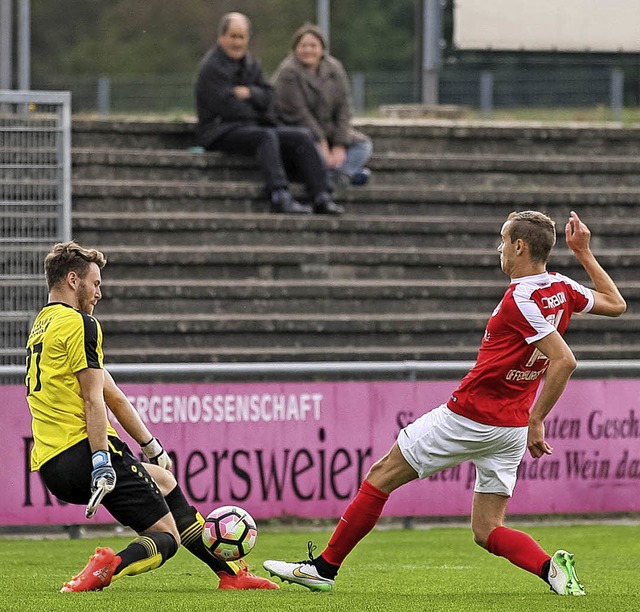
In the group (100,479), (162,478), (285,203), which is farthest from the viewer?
(285,203)

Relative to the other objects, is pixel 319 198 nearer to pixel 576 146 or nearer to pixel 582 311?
pixel 576 146

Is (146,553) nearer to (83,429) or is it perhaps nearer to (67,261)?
(83,429)

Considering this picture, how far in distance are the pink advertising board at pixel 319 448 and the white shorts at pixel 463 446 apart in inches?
166


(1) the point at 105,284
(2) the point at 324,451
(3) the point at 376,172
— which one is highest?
(3) the point at 376,172

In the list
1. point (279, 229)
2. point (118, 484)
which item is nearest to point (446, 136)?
point (279, 229)

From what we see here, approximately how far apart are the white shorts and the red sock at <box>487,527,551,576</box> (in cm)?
20

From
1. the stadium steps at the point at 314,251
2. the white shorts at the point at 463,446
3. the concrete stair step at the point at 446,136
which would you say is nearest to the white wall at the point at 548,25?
the concrete stair step at the point at 446,136

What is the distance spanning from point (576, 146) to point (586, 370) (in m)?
5.84

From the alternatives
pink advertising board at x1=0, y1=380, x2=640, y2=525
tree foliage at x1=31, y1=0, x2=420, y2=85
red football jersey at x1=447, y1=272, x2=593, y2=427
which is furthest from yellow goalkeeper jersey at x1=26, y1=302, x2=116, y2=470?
tree foliage at x1=31, y1=0, x2=420, y2=85

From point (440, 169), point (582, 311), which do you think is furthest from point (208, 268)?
point (582, 311)

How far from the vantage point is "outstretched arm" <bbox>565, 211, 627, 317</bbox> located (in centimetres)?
724

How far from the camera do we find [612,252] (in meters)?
15.6

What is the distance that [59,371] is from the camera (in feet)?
22.1

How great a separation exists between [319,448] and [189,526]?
13.8ft
